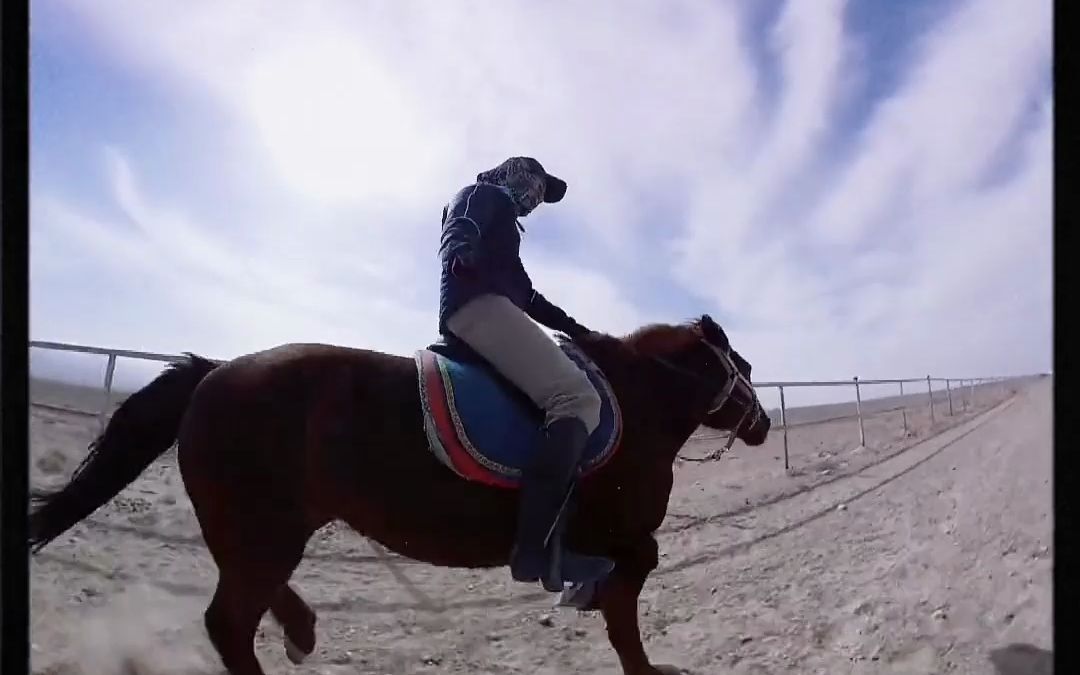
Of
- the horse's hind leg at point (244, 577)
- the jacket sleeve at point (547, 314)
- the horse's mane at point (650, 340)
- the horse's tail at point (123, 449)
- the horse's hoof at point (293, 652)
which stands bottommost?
the horse's hoof at point (293, 652)

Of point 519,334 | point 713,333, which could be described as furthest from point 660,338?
point 519,334

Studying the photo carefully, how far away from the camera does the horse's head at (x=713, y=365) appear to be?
6.52ft

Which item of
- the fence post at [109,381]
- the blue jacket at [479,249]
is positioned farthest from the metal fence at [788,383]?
the blue jacket at [479,249]

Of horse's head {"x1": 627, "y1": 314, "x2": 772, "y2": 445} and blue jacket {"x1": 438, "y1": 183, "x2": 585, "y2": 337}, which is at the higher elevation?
blue jacket {"x1": 438, "y1": 183, "x2": 585, "y2": 337}

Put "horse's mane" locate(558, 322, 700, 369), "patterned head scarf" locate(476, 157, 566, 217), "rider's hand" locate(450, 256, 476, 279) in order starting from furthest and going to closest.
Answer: "horse's mane" locate(558, 322, 700, 369) < "patterned head scarf" locate(476, 157, 566, 217) < "rider's hand" locate(450, 256, 476, 279)

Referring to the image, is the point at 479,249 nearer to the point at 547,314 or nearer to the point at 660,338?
the point at 547,314

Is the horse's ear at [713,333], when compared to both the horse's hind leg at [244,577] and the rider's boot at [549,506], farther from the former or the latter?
the horse's hind leg at [244,577]

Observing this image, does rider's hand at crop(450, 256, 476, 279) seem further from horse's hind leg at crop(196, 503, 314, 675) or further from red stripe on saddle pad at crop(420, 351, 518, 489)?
horse's hind leg at crop(196, 503, 314, 675)

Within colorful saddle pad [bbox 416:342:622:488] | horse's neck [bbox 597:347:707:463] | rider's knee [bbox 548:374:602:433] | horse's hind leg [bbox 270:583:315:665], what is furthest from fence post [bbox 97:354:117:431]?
horse's neck [bbox 597:347:707:463]

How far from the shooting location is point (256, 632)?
1700 mm

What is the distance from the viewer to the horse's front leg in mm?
1767

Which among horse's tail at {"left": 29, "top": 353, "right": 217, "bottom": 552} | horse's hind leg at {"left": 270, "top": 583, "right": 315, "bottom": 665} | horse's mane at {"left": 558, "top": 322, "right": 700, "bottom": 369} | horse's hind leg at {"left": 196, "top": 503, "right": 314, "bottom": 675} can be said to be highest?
horse's mane at {"left": 558, "top": 322, "right": 700, "bottom": 369}

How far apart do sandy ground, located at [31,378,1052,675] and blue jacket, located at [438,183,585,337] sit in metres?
0.81

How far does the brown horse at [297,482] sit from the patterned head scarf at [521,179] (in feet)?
1.84
